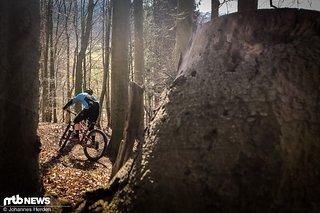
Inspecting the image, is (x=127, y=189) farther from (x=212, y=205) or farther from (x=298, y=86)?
(x=298, y=86)

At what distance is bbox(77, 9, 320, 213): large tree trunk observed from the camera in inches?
80.8

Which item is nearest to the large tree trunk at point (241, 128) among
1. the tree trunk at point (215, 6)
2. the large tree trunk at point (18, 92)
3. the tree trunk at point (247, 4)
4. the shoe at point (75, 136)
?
the large tree trunk at point (18, 92)

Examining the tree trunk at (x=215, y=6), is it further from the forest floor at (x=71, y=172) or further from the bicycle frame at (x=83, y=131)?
the forest floor at (x=71, y=172)

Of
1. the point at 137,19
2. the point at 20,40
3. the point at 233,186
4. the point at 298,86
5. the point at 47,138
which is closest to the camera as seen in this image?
the point at 233,186

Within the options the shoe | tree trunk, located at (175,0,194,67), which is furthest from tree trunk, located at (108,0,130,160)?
tree trunk, located at (175,0,194,67)

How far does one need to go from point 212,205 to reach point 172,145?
0.55 metres

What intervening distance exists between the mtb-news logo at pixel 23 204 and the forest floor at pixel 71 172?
3.22ft

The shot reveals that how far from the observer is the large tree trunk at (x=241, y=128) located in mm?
2053

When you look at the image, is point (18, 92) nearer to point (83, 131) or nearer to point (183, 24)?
point (83, 131)

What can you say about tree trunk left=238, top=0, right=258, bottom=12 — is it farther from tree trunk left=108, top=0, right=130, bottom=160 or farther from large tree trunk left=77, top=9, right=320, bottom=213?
large tree trunk left=77, top=9, right=320, bottom=213

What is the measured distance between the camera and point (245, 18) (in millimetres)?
2428

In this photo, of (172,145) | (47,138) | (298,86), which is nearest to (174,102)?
(172,145)

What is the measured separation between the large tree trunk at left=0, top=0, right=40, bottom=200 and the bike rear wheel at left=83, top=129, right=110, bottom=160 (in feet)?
15.9

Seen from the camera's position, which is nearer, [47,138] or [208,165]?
[208,165]
